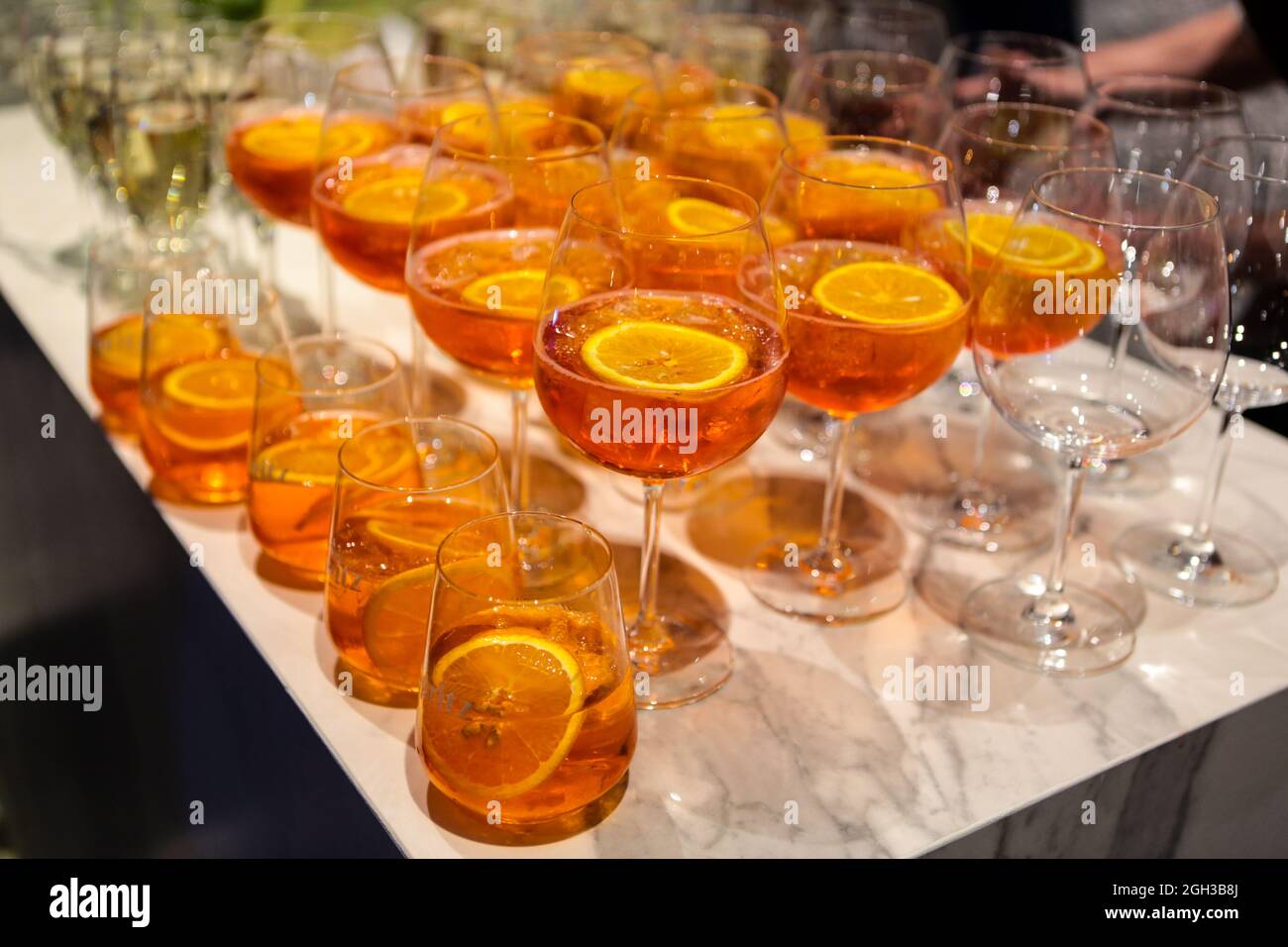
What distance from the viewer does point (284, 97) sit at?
4.78 feet

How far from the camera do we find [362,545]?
3.15ft

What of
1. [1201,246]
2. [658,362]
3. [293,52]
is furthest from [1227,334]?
[293,52]

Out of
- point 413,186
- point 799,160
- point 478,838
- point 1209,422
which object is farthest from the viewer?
point 1209,422

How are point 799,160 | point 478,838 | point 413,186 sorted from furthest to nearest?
point 413,186
point 799,160
point 478,838

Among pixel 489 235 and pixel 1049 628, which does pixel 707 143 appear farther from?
pixel 1049 628

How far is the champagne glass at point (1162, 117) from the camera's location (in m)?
1.37

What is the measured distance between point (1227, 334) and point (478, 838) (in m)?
0.65

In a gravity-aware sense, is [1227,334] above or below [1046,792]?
above

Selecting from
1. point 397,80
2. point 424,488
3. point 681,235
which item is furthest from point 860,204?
point 397,80

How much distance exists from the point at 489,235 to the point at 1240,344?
62cm

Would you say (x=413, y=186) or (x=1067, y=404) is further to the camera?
(x=413, y=186)

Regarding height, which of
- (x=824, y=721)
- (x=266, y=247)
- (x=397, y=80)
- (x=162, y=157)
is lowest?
(x=824, y=721)

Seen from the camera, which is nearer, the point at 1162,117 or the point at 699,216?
the point at 699,216
